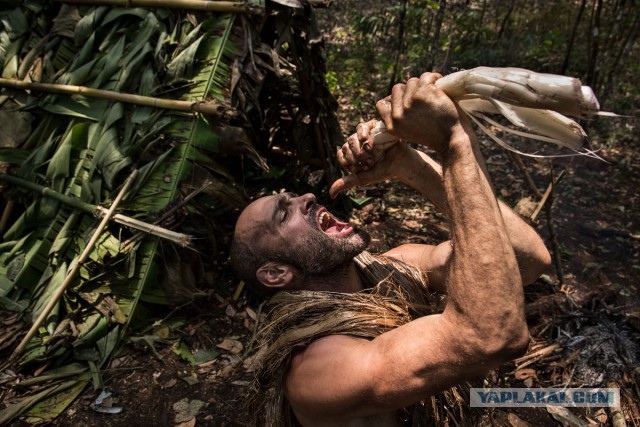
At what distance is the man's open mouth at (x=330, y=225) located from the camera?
2099 millimetres

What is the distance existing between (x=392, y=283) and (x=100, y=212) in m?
2.21

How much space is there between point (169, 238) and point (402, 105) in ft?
6.62

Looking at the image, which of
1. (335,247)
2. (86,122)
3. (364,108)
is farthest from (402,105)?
(364,108)

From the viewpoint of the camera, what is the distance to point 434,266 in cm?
218

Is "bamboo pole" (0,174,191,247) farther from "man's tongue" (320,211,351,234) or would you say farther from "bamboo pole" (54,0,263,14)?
"bamboo pole" (54,0,263,14)

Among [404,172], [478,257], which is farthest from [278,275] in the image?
[478,257]

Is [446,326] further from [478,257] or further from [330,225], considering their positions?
[330,225]

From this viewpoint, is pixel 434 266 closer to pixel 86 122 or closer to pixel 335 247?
pixel 335 247

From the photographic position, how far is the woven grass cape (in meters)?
1.68

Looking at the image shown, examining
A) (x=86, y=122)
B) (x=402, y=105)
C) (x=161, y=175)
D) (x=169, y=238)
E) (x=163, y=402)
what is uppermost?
(x=402, y=105)

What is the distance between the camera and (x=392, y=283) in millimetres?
2016

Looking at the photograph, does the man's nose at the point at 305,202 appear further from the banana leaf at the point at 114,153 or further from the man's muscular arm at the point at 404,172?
the banana leaf at the point at 114,153

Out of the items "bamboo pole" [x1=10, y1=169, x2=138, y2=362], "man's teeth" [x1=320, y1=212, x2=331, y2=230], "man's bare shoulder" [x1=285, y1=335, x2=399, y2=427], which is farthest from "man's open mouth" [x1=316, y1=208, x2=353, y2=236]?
"bamboo pole" [x1=10, y1=169, x2=138, y2=362]

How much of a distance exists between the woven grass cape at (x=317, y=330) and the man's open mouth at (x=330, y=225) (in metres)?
0.31
